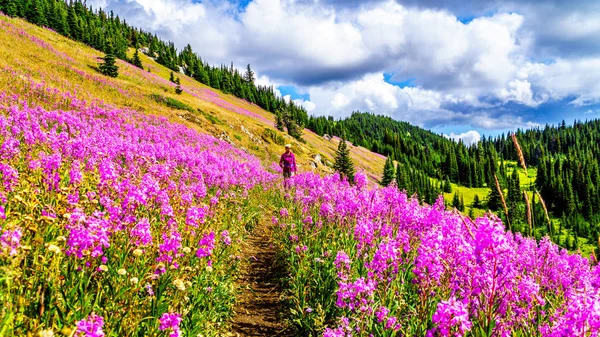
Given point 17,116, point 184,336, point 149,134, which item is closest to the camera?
point 184,336

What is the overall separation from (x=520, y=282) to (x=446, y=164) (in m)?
182

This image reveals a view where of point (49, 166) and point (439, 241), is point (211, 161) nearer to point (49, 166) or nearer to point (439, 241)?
point (49, 166)

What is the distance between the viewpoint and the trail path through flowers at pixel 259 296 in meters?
6.21

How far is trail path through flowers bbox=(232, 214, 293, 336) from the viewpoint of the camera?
6213 mm

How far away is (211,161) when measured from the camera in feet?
53.9

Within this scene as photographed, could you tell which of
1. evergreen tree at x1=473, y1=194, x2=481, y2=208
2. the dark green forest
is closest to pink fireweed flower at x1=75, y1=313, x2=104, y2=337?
the dark green forest

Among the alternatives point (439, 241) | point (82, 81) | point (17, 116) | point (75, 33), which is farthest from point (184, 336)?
point (75, 33)

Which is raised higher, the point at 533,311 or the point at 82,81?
the point at 82,81

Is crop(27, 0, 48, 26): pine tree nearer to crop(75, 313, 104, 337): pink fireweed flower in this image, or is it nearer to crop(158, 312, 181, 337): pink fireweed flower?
crop(158, 312, 181, 337): pink fireweed flower

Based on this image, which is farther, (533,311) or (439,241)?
(533,311)

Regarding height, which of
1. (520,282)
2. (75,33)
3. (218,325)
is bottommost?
(218,325)

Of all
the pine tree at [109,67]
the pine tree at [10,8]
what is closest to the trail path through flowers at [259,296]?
the pine tree at [109,67]

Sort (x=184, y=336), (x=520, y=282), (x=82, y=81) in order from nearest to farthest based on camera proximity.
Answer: (x=184, y=336) < (x=520, y=282) < (x=82, y=81)

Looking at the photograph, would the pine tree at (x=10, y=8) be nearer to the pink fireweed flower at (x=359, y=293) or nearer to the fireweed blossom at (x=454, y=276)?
the fireweed blossom at (x=454, y=276)
